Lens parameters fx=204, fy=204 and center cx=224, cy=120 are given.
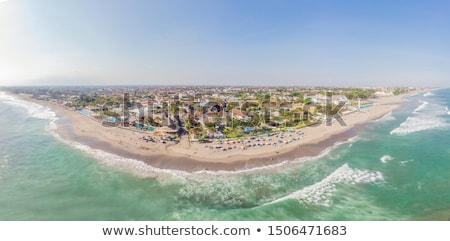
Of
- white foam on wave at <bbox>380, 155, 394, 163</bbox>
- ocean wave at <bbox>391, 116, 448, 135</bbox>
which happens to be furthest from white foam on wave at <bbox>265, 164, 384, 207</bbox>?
ocean wave at <bbox>391, 116, 448, 135</bbox>

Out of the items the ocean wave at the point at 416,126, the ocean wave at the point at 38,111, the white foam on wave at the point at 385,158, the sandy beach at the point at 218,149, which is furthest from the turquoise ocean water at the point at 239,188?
the ocean wave at the point at 38,111

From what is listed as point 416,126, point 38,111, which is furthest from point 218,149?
point 38,111

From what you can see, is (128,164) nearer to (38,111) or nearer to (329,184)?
(329,184)

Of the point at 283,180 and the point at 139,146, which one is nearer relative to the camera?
the point at 283,180

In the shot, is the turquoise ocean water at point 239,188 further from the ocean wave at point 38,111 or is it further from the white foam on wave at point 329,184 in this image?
the ocean wave at point 38,111
